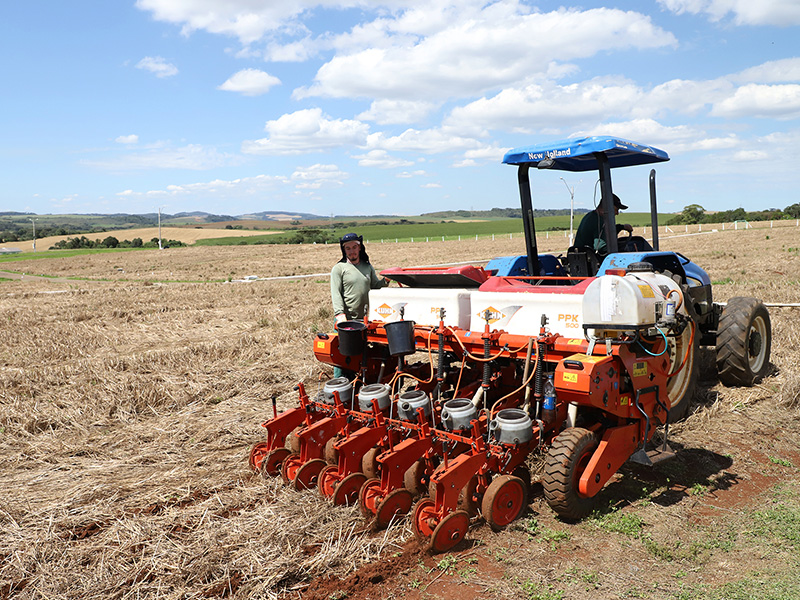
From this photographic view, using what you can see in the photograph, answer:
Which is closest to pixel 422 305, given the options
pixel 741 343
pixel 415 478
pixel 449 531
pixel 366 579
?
pixel 415 478

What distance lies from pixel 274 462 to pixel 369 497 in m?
1.20

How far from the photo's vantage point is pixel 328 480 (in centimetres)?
482

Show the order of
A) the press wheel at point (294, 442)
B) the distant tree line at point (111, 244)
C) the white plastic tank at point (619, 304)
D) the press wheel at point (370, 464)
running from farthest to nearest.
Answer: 1. the distant tree line at point (111, 244)
2. the press wheel at point (294, 442)
3. the press wheel at point (370, 464)
4. the white plastic tank at point (619, 304)

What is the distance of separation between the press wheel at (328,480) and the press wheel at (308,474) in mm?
92

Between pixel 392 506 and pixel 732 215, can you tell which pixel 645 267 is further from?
pixel 732 215

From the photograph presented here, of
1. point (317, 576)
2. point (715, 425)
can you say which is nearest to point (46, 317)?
point (317, 576)

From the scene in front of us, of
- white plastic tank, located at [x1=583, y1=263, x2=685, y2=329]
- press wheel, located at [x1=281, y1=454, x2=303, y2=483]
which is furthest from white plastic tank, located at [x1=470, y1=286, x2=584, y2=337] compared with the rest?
press wheel, located at [x1=281, y1=454, x2=303, y2=483]

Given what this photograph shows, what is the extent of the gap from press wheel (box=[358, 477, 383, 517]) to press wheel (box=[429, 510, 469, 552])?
1.95 feet

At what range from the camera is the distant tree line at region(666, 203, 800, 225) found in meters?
67.6

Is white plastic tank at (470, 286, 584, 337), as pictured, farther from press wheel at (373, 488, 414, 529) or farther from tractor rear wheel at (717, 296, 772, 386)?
tractor rear wheel at (717, 296, 772, 386)

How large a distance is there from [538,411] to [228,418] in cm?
378

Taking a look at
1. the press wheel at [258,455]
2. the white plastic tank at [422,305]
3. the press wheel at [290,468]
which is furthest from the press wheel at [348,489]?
the white plastic tank at [422,305]

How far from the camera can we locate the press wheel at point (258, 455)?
17.5 feet

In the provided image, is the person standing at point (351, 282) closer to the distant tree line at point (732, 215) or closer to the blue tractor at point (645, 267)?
the blue tractor at point (645, 267)
